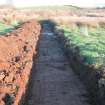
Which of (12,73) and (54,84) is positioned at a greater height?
(12,73)

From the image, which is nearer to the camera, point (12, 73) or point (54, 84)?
point (12, 73)

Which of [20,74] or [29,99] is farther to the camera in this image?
[29,99]

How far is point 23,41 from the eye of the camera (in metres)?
24.2

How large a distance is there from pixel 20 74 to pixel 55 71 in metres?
7.20

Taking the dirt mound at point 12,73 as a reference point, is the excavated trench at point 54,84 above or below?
below

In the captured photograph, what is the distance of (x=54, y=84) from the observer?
16719 millimetres

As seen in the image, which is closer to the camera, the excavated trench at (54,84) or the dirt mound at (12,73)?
the dirt mound at (12,73)

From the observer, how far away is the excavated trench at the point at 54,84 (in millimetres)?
14164

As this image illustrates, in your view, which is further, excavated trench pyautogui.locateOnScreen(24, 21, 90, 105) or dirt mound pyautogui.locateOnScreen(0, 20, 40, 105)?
excavated trench pyautogui.locateOnScreen(24, 21, 90, 105)

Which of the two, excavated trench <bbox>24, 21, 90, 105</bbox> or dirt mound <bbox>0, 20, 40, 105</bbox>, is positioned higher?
dirt mound <bbox>0, 20, 40, 105</bbox>

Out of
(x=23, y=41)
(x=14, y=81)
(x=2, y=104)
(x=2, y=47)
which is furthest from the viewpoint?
(x=23, y=41)

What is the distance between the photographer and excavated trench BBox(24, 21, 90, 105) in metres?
14.2

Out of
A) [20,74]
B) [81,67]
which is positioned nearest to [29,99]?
[20,74]

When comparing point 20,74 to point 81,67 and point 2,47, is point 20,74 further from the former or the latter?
point 2,47
